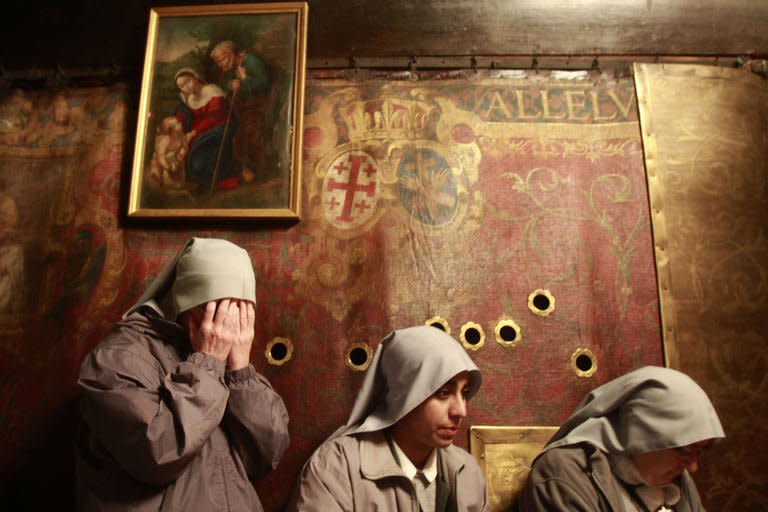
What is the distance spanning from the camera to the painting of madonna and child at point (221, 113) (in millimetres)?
2916

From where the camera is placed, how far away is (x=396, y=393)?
2.21 m

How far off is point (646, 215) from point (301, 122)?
6.25ft

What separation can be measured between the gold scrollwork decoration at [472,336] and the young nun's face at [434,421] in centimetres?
51

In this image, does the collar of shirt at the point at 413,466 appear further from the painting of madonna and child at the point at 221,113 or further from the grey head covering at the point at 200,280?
the painting of madonna and child at the point at 221,113

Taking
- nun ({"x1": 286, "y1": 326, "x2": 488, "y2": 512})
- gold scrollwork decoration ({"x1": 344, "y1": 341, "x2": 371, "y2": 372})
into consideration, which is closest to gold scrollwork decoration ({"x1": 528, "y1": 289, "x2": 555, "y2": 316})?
nun ({"x1": 286, "y1": 326, "x2": 488, "y2": 512})

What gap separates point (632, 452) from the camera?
7.34 ft

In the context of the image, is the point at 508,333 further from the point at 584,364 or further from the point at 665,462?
the point at 665,462

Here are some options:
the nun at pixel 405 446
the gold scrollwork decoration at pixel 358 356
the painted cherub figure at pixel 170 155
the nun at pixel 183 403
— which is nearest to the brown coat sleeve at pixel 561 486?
the nun at pixel 405 446

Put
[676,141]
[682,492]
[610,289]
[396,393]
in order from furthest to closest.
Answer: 1. [676,141]
2. [610,289]
3. [682,492]
4. [396,393]

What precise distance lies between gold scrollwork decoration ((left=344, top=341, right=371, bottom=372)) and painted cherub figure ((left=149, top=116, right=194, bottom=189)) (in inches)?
49.3

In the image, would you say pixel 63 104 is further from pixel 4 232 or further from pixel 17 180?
pixel 4 232

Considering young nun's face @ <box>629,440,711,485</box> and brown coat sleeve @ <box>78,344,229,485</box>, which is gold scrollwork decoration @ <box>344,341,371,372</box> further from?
young nun's face @ <box>629,440,711,485</box>

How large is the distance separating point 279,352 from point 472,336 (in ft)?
3.19

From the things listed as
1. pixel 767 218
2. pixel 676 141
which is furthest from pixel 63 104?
pixel 767 218
